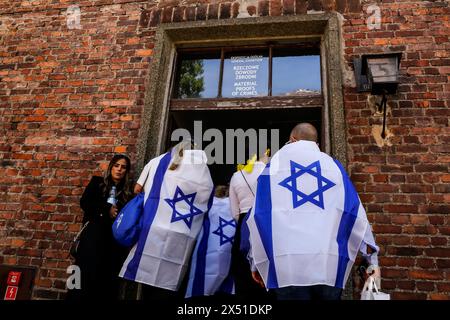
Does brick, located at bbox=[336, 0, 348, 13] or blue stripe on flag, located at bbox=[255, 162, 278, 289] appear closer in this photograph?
blue stripe on flag, located at bbox=[255, 162, 278, 289]

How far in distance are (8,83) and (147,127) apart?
1.84m

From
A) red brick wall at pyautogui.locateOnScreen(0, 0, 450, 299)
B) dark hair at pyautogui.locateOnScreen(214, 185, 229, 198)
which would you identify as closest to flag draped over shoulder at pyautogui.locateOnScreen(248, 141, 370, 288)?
red brick wall at pyautogui.locateOnScreen(0, 0, 450, 299)

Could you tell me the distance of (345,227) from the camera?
6.04 feet

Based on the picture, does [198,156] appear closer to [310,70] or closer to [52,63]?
[310,70]

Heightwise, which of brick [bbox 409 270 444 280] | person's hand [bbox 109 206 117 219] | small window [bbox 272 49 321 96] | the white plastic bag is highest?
small window [bbox 272 49 321 96]

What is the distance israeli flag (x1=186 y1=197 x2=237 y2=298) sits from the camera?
2479 millimetres

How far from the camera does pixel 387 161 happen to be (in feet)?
9.71

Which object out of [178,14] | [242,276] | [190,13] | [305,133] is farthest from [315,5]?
[242,276]

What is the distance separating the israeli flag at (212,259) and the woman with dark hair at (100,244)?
0.67 metres

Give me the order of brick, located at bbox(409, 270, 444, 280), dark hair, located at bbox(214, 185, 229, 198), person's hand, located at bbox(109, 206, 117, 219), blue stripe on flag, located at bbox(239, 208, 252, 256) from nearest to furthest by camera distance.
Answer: blue stripe on flag, located at bbox(239, 208, 252, 256) → brick, located at bbox(409, 270, 444, 280) → person's hand, located at bbox(109, 206, 117, 219) → dark hair, located at bbox(214, 185, 229, 198)

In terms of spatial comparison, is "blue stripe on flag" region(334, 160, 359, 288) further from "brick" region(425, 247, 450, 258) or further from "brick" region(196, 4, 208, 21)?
"brick" region(196, 4, 208, 21)

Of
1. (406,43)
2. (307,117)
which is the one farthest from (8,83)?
(406,43)

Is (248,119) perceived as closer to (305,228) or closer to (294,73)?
(294,73)

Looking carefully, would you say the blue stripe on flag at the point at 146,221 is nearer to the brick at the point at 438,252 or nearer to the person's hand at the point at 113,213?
the person's hand at the point at 113,213
